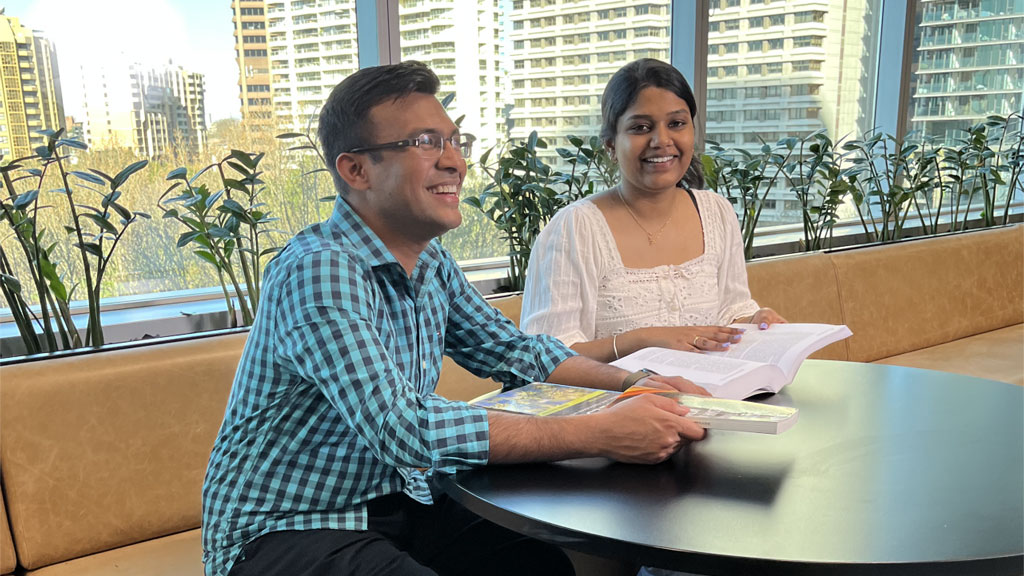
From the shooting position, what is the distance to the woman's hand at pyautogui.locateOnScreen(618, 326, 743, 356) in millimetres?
1805

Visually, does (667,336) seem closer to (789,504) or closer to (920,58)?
(789,504)

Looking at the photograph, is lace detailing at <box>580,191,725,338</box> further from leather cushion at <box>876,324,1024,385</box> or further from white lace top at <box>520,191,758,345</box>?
leather cushion at <box>876,324,1024,385</box>

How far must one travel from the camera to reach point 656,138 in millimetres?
2117

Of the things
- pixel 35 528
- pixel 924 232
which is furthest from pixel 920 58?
pixel 35 528

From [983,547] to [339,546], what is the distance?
35.2 inches

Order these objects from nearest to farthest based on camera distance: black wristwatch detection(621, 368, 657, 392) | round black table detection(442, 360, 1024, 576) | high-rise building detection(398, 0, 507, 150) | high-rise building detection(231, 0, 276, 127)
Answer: round black table detection(442, 360, 1024, 576) < black wristwatch detection(621, 368, 657, 392) < high-rise building detection(231, 0, 276, 127) < high-rise building detection(398, 0, 507, 150)

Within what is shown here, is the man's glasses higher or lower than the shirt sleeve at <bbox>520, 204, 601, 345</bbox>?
higher

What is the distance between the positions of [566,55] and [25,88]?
6.55 feet

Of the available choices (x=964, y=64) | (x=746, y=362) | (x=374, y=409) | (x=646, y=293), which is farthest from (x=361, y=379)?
(x=964, y=64)

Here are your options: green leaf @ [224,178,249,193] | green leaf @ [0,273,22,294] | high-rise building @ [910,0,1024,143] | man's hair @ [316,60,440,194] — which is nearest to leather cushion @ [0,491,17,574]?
green leaf @ [0,273,22,294]

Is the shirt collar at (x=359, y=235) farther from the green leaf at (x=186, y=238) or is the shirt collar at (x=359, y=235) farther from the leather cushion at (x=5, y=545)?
the leather cushion at (x=5, y=545)

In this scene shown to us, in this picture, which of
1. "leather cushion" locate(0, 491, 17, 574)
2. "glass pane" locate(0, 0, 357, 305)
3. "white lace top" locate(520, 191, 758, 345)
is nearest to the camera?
"leather cushion" locate(0, 491, 17, 574)

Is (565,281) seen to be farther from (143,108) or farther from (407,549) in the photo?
(143,108)

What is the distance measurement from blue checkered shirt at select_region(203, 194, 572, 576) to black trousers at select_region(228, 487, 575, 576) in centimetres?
3
